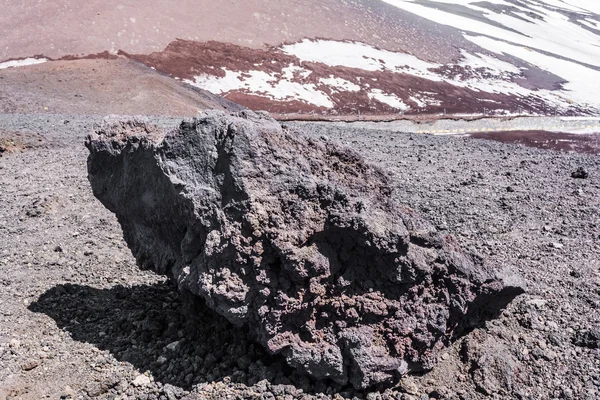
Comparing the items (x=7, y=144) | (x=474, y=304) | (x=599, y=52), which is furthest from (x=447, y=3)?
(x=474, y=304)

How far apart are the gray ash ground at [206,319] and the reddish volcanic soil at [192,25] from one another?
1479 centimetres

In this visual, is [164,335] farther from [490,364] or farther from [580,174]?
[580,174]

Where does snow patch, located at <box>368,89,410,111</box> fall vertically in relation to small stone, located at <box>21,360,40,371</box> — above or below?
below

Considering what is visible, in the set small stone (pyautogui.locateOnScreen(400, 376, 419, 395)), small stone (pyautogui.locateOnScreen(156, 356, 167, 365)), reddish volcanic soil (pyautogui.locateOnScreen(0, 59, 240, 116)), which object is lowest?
reddish volcanic soil (pyautogui.locateOnScreen(0, 59, 240, 116))

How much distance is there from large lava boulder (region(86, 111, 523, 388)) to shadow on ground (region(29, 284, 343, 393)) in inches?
8.8

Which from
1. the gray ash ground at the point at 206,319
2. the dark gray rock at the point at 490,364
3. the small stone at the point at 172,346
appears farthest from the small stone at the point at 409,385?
the small stone at the point at 172,346

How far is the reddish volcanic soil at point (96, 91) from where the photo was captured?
15109 mm

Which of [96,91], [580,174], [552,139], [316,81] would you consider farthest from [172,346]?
[316,81]

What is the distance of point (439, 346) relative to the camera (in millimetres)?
3516

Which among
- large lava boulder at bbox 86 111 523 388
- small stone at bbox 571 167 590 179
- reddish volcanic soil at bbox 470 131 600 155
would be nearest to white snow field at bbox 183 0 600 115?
reddish volcanic soil at bbox 470 131 600 155

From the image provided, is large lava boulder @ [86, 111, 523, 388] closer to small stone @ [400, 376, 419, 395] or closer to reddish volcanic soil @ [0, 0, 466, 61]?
small stone @ [400, 376, 419, 395]

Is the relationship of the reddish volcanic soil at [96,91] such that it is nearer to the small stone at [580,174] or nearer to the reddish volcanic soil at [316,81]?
the reddish volcanic soil at [316,81]

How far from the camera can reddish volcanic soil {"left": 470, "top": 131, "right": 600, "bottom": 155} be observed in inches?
637

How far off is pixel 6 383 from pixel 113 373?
2.10ft
